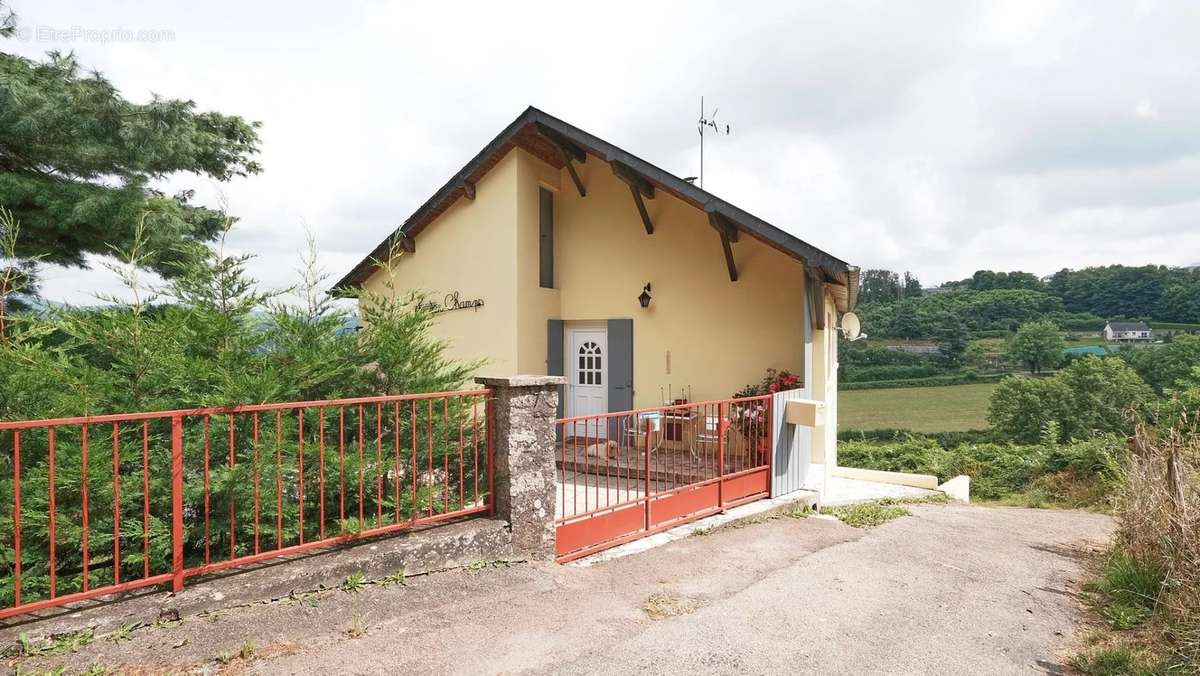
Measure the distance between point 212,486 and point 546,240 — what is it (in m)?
7.35

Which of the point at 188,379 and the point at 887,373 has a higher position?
the point at 188,379

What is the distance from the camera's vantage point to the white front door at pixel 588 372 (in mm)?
9711

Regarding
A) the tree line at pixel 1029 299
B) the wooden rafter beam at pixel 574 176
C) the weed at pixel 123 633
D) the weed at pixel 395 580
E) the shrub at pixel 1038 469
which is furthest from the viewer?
the tree line at pixel 1029 299

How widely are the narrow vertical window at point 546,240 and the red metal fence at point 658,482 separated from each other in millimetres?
2967

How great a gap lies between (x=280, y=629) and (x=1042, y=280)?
84.2 m

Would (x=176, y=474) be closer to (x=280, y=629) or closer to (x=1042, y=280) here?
(x=280, y=629)

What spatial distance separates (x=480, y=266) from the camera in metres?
9.88

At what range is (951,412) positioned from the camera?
132 ft

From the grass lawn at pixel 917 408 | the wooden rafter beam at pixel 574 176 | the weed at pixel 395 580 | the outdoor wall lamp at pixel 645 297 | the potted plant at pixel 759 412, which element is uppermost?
the wooden rafter beam at pixel 574 176

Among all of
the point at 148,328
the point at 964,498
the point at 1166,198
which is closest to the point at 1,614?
the point at 148,328

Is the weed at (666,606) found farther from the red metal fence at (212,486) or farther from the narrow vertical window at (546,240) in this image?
the narrow vertical window at (546,240)

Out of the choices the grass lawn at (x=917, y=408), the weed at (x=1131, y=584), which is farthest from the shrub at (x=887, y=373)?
the weed at (x=1131, y=584)

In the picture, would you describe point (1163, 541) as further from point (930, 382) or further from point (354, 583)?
point (930, 382)

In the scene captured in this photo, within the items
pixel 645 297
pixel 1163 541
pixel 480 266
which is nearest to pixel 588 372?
pixel 645 297
